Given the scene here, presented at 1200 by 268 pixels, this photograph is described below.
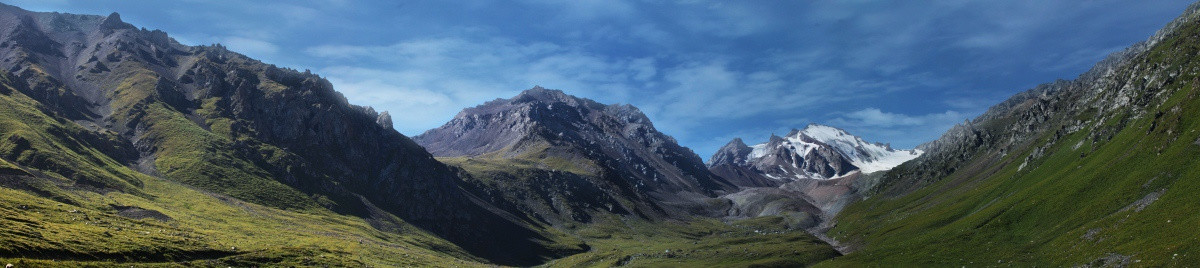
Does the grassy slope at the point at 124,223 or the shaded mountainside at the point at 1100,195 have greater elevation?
the shaded mountainside at the point at 1100,195

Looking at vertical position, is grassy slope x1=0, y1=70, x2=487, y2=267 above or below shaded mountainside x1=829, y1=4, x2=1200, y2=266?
below

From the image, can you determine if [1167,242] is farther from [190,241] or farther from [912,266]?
[190,241]

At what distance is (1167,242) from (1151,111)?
3279 inches

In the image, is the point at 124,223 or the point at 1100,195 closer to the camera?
the point at 1100,195

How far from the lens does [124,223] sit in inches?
4313

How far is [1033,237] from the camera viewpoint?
98375 millimetres

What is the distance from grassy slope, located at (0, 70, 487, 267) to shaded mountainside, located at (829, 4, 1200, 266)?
11266 centimetres

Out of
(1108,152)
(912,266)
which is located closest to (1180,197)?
(912,266)

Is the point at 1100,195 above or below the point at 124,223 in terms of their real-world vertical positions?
above

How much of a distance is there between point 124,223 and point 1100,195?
173340 millimetres

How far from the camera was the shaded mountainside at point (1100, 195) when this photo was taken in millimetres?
76000

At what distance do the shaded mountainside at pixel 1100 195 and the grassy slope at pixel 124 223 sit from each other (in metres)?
113

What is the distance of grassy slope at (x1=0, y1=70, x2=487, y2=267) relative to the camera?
72375 mm

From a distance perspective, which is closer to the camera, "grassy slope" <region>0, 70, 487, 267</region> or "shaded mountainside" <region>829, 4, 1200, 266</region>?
"grassy slope" <region>0, 70, 487, 267</region>
